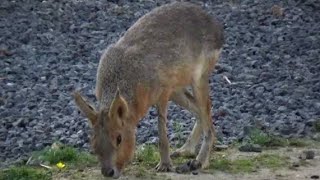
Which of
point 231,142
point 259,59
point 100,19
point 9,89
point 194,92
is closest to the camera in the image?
point 194,92

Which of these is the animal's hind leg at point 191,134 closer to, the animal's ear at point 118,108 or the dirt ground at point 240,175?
the dirt ground at point 240,175

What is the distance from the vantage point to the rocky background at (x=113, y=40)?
1101 centimetres

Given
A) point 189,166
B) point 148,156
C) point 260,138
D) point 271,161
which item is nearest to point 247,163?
point 271,161

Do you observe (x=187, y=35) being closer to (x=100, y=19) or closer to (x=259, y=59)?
(x=259, y=59)

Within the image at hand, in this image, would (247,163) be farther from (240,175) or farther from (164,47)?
(164,47)

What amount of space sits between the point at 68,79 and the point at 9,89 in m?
0.88

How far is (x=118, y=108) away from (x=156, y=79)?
817mm

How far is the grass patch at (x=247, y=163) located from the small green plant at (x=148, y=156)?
573 mm

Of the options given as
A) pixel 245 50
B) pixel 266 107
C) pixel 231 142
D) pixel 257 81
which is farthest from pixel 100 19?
pixel 231 142

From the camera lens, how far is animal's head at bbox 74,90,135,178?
8.30m

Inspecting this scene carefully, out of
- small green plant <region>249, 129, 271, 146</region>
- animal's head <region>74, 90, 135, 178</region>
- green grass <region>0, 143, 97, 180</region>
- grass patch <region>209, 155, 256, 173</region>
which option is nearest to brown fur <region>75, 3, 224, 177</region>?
animal's head <region>74, 90, 135, 178</region>

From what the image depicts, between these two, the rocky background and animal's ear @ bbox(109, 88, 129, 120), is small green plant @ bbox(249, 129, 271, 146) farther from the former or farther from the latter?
animal's ear @ bbox(109, 88, 129, 120)

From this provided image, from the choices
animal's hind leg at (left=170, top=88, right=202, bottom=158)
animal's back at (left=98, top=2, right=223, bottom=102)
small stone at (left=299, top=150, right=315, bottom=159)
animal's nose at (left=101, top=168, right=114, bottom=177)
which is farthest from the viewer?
animal's hind leg at (left=170, top=88, right=202, bottom=158)

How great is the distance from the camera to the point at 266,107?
11.8 meters
